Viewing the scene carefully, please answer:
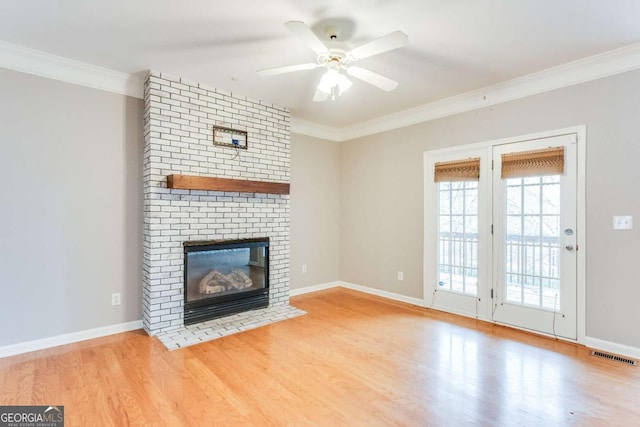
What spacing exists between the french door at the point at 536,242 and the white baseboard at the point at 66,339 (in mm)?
4004

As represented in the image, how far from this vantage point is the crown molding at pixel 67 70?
2805 mm

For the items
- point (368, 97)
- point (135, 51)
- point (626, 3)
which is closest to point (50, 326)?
point (135, 51)

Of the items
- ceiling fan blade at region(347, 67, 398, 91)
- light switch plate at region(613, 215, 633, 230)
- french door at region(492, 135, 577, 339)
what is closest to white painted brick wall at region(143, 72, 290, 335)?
ceiling fan blade at region(347, 67, 398, 91)

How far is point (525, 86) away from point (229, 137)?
3.28 meters

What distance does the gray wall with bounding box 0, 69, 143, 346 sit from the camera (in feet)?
9.32

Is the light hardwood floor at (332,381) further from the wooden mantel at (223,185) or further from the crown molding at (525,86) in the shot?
the crown molding at (525,86)

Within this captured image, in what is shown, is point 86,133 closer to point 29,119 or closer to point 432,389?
point 29,119

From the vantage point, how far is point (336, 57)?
251cm

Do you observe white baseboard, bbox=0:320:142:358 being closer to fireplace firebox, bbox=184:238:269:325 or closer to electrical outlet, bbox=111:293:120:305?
electrical outlet, bbox=111:293:120:305

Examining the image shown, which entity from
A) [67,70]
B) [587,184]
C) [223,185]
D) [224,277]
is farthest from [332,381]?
[67,70]

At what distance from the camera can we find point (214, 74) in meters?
3.36

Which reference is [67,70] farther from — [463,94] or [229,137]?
[463,94]

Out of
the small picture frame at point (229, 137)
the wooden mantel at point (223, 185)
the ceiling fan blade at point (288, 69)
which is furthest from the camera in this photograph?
the small picture frame at point (229, 137)

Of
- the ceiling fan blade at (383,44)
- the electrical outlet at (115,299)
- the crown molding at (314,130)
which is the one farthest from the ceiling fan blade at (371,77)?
the electrical outlet at (115,299)
